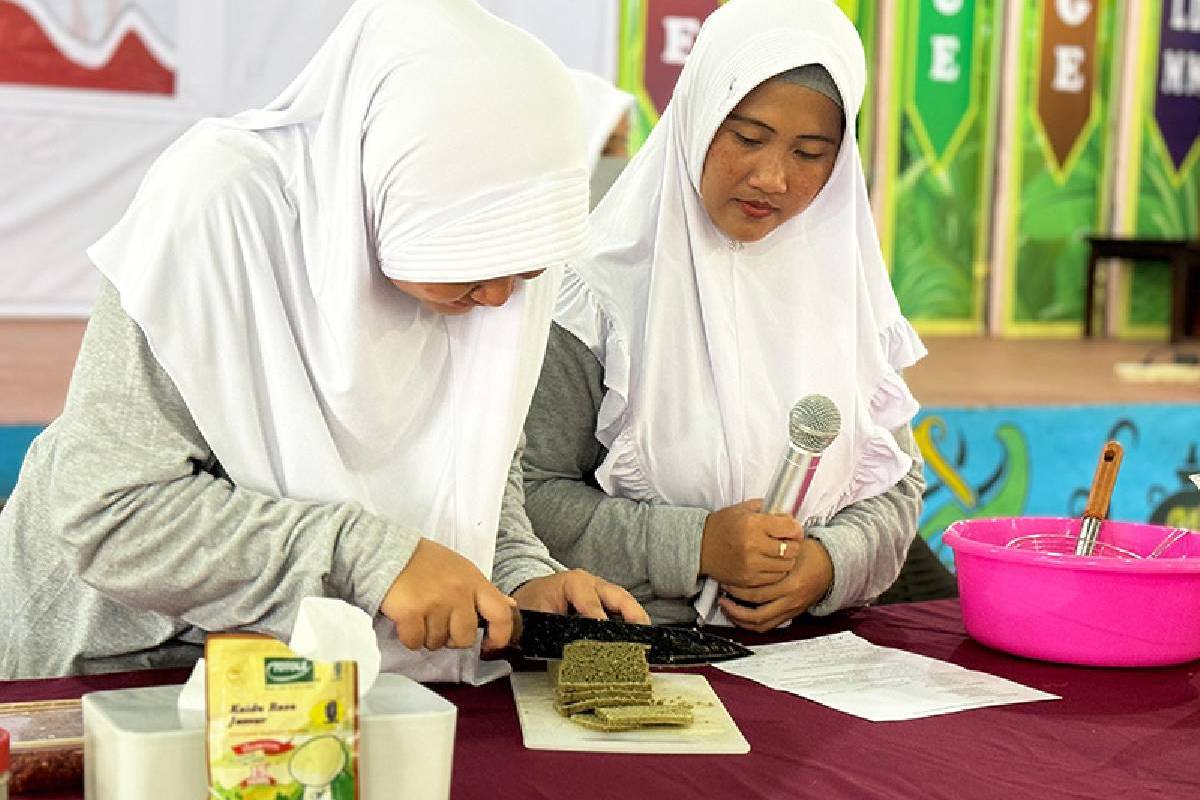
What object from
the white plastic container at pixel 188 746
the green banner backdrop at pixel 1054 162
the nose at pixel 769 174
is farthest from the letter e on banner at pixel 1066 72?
the white plastic container at pixel 188 746

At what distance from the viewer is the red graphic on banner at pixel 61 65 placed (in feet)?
16.5

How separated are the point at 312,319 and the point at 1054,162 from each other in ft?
20.7

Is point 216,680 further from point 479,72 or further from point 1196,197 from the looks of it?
point 1196,197

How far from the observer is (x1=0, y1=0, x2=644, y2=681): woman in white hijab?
1.11m

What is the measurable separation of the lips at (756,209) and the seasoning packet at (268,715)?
0.90 metres

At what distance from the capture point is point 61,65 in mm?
5098

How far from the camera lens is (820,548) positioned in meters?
1.53

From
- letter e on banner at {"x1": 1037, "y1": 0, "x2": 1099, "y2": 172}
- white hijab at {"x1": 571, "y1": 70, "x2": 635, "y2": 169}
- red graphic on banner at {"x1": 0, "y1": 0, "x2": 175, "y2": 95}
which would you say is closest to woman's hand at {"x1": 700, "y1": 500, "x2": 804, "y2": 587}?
white hijab at {"x1": 571, "y1": 70, "x2": 635, "y2": 169}

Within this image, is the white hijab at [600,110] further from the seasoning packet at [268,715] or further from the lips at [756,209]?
the seasoning packet at [268,715]

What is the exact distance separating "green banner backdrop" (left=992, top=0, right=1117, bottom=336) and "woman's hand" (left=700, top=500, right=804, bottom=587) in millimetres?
5712

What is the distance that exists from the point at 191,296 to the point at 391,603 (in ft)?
0.87

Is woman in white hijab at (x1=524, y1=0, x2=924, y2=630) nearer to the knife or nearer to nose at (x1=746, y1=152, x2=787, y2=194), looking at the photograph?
nose at (x1=746, y1=152, x2=787, y2=194)

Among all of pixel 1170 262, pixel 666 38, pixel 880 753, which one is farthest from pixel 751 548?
pixel 1170 262

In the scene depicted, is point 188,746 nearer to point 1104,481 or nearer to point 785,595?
point 785,595
